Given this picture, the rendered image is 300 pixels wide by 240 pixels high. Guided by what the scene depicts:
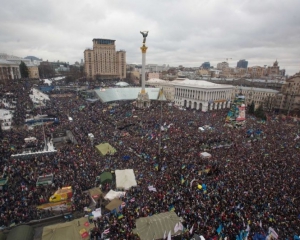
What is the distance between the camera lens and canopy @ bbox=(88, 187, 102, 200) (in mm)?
13815

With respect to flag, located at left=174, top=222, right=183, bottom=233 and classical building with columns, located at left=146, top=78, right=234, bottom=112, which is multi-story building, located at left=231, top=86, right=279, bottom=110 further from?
flag, located at left=174, top=222, right=183, bottom=233

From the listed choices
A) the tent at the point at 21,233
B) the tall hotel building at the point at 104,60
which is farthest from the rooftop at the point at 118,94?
the tall hotel building at the point at 104,60

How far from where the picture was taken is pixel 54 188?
572 inches

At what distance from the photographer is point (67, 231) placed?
10133mm

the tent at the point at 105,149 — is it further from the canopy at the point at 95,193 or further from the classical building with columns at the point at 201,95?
the classical building with columns at the point at 201,95

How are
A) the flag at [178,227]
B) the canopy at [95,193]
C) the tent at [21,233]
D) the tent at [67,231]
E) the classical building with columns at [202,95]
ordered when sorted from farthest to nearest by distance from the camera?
the classical building with columns at [202,95]
the canopy at [95,193]
the flag at [178,227]
the tent at [67,231]
the tent at [21,233]

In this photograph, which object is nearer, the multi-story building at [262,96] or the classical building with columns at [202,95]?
the classical building with columns at [202,95]

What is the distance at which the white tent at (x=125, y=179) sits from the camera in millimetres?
15094

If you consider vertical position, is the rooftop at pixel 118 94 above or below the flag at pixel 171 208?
above

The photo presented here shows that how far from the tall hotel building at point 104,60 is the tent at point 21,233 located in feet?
306

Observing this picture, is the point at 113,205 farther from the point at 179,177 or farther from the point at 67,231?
the point at 179,177

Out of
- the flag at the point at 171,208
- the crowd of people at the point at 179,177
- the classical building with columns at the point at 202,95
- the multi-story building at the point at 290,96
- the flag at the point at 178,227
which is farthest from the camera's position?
the classical building with columns at the point at 202,95

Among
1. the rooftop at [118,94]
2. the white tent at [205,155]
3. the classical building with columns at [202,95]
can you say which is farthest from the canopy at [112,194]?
the classical building with columns at [202,95]

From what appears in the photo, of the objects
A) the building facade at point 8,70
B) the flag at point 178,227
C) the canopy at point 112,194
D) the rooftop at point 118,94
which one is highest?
the building facade at point 8,70
